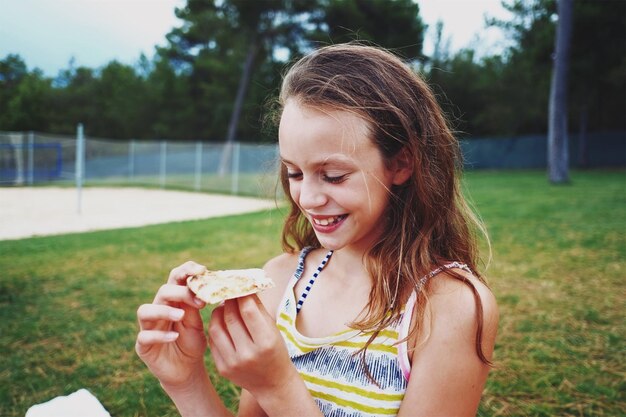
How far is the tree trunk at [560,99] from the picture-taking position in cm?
1514

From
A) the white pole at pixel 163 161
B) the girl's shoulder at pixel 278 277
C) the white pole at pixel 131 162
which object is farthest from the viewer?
the white pole at pixel 131 162

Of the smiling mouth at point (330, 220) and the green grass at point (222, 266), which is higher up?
the smiling mouth at point (330, 220)

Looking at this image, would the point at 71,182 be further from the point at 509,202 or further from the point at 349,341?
the point at 349,341

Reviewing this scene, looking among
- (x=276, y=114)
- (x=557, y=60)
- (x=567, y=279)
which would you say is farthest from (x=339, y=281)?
(x=557, y=60)

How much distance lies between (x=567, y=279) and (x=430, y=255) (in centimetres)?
335

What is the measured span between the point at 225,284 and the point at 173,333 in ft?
0.52

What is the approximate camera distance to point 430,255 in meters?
1.35

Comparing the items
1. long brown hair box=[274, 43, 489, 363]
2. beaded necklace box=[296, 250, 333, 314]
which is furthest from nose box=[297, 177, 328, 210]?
beaded necklace box=[296, 250, 333, 314]

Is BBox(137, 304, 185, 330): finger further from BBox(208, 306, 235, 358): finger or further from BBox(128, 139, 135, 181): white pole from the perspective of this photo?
BBox(128, 139, 135, 181): white pole

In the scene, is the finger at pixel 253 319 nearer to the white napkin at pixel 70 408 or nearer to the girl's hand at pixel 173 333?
the girl's hand at pixel 173 333

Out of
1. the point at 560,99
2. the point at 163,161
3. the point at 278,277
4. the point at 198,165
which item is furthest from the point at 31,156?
the point at 278,277

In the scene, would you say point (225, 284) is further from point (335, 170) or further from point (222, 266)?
point (222, 266)

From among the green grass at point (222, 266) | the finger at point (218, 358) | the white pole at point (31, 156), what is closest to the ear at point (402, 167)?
the finger at point (218, 358)

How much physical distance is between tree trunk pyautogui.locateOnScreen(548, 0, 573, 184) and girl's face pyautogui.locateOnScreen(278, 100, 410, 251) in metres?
15.6
